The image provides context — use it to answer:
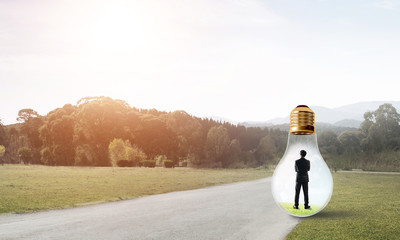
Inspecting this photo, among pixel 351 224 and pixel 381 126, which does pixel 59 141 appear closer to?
pixel 381 126

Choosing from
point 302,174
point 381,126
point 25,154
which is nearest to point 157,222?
point 302,174

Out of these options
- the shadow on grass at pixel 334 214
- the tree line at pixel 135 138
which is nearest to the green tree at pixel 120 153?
the tree line at pixel 135 138

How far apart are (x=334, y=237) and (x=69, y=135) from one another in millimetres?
57669

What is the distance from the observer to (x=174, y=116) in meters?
66.0

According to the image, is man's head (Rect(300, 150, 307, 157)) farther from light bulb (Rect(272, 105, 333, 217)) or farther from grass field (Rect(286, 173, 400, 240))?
grass field (Rect(286, 173, 400, 240))

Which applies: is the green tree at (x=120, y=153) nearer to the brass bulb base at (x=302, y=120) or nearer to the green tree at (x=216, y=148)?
the green tree at (x=216, y=148)

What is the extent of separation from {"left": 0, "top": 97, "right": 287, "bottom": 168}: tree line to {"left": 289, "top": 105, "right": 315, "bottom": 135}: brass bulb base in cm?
4529

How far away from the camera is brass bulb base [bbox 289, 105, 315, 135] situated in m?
6.26

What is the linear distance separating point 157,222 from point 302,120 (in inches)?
218

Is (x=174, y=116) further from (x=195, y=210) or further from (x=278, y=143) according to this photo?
(x=195, y=210)

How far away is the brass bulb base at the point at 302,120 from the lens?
6258mm

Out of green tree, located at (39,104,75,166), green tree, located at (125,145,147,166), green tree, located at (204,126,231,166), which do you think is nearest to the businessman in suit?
green tree, located at (125,145,147,166)

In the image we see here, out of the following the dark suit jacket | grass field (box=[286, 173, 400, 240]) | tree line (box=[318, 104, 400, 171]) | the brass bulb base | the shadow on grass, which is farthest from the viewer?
tree line (box=[318, 104, 400, 171])

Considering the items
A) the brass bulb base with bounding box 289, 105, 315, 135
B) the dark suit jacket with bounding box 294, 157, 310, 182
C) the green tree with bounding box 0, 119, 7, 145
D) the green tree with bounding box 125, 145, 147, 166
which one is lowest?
the green tree with bounding box 125, 145, 147, 166
